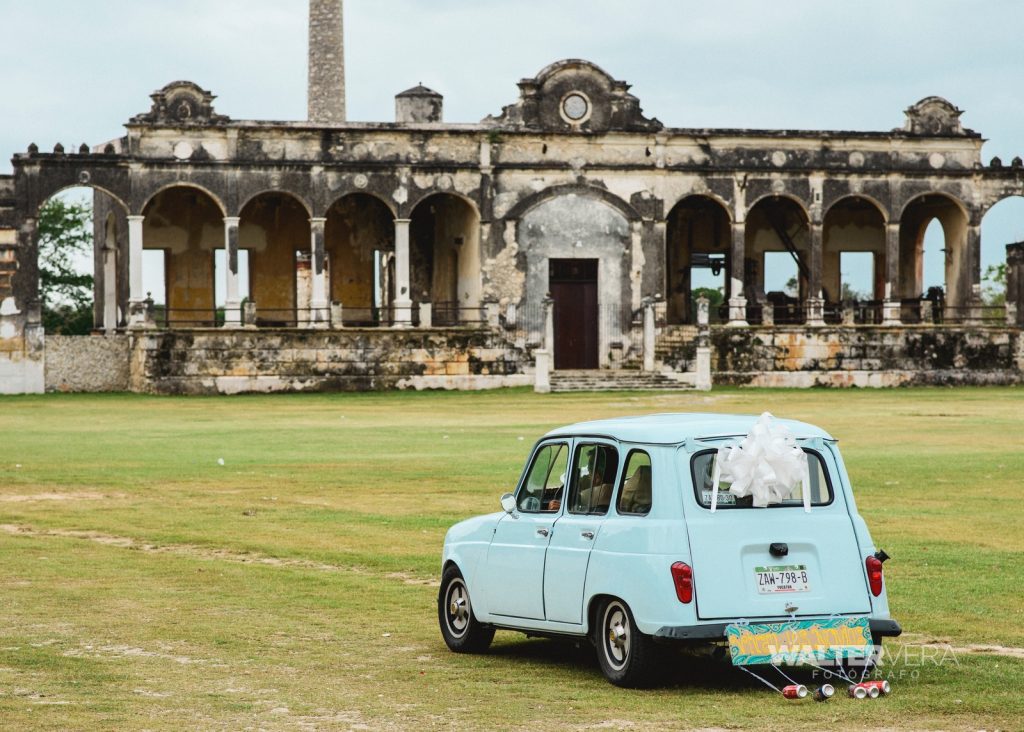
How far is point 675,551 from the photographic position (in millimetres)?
8797

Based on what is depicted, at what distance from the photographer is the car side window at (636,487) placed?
9188mm

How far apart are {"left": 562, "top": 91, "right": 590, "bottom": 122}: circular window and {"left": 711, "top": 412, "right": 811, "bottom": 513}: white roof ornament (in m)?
39.5

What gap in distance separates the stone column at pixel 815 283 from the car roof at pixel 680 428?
128ft

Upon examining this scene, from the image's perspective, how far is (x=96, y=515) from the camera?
59.7 feet

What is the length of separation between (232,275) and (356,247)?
6.22 meters

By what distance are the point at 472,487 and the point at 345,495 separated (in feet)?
5.00

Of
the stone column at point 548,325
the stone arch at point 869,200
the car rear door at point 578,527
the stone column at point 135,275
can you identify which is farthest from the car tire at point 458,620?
the stone arch at point 869,200

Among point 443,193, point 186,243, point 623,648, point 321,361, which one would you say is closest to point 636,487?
point 623,648

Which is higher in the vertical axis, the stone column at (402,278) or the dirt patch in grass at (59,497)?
the stone column at (402,278)

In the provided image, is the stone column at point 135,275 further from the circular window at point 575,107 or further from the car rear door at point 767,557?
the car rear door at point 767,557

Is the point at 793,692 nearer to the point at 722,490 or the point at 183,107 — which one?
the point at 722,490

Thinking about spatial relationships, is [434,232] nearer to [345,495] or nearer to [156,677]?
[345,495]

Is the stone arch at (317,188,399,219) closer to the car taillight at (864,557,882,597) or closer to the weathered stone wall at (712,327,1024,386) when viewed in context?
the weathered stone wall at (712,327,1024,386)

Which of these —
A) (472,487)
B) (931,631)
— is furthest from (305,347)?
(931,631)
